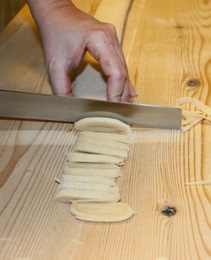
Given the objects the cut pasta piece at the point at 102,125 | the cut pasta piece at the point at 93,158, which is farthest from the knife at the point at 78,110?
the cut pasta piece at the point at 93,158

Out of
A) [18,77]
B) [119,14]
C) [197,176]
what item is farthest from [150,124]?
[119,14]

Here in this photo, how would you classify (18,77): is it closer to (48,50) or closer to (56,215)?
(48,50)

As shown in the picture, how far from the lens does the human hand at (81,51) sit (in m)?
A: 1.10

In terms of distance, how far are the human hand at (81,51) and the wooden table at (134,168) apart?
0.09 m

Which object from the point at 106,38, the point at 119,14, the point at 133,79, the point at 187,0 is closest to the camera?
the point at 106,38

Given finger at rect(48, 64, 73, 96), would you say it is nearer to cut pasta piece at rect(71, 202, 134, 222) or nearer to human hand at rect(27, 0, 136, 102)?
human hand at rect(27, 0, 136, 102)

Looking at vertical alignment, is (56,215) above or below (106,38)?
below

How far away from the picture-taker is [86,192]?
0.88 meters

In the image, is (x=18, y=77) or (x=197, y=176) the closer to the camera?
(x=197, y=176)

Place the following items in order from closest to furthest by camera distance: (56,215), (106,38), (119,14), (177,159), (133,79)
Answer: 1. (56,215)
2. (177,159)
3. (106,38)
4. (133,79)
5. (119,14)

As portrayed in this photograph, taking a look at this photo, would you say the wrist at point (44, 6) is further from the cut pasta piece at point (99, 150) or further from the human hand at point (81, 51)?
the cut pasta piece at point (99, 150)

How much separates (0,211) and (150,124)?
1.26 ft

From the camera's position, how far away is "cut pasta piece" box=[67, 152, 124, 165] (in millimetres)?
961

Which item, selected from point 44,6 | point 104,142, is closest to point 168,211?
point 104,142
